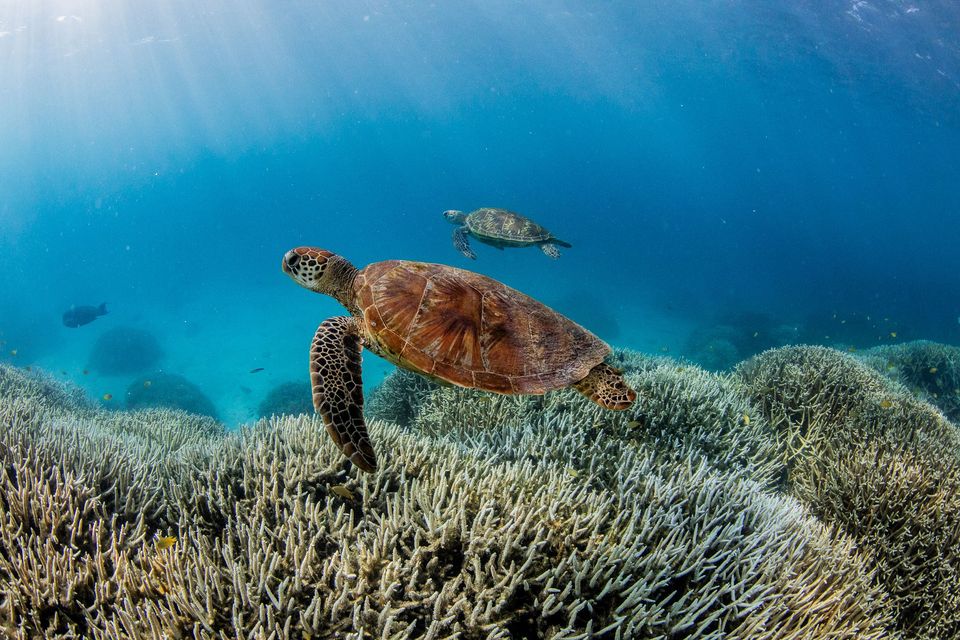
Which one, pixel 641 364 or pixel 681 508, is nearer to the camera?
pixel 681 508

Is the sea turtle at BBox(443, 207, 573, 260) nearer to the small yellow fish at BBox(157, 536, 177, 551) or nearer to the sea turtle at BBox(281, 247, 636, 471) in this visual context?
the sea turtle at BBox(281, 247, 636, 471)

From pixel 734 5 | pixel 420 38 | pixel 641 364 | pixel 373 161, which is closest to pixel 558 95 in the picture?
pixel 420 38

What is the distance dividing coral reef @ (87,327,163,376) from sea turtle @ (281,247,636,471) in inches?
1093

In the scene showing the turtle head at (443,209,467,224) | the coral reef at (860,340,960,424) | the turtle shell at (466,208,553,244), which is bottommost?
the coral reef at (860,340,960,424)

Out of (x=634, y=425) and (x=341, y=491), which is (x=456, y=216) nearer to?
(x=634, y=425)

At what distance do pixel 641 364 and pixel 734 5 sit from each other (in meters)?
38.4

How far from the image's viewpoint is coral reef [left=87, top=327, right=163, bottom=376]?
23.7 metres

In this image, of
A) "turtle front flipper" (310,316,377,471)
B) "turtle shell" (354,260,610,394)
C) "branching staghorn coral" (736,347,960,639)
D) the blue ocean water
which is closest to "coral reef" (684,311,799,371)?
the blue ocean water

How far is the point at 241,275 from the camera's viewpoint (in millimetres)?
70625

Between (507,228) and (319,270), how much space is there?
7281mm

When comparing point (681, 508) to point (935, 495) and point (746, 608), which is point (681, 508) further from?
point (935, 495)

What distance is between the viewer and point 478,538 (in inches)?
79.8

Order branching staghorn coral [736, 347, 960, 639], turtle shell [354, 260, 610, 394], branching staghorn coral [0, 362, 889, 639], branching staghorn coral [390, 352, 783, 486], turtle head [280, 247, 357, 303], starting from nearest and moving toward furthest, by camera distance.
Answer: branching staghorn coral [0, 362, 889, 639] < branching staghorn coral [736, 347, 960, 639] < turtle shell [354, 260, 610, 394] < branching staghorn coral [390, 352, 783, 486] < turtle head [280, 247, 357, 303]

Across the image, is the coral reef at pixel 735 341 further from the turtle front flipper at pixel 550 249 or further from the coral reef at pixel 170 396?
the coral reef at pixel 170 396
